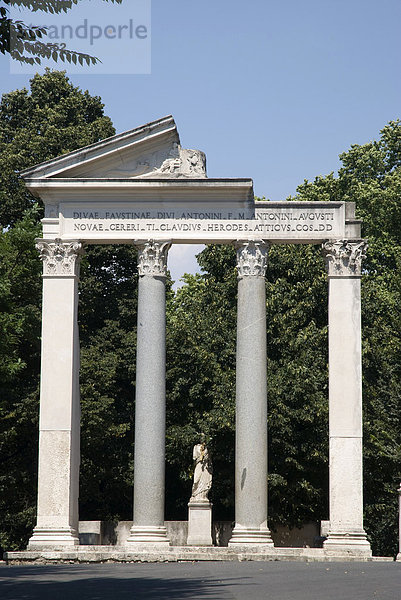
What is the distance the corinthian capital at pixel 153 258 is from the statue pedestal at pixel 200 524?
14.5 m

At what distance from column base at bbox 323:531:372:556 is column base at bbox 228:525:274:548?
7.36ft

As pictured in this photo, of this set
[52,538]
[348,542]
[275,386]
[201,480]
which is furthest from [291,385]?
[52,538]

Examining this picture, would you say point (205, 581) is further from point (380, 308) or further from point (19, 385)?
point (380, 308)

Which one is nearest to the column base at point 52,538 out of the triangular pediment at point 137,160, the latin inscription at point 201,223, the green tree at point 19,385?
the latin inscription at point 201,223

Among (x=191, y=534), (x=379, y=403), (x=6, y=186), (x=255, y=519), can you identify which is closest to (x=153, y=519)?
(x=255, y=519)

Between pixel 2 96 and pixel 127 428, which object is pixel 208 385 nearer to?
pixel 127 428

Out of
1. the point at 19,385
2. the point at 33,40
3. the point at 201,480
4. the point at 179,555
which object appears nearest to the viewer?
the point at 33,40

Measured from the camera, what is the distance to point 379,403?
62875 mm

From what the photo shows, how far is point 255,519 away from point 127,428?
18.9 meters

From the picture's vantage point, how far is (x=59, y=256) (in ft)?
140

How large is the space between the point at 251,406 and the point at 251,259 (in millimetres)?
5840

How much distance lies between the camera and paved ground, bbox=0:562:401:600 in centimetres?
2311

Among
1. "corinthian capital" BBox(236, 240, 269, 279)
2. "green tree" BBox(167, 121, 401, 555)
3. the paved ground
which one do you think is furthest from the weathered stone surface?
"green tree" BBox(167, 121, 401, 555)

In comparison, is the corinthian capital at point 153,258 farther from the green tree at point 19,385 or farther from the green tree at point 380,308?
the green tree at point 380,308
